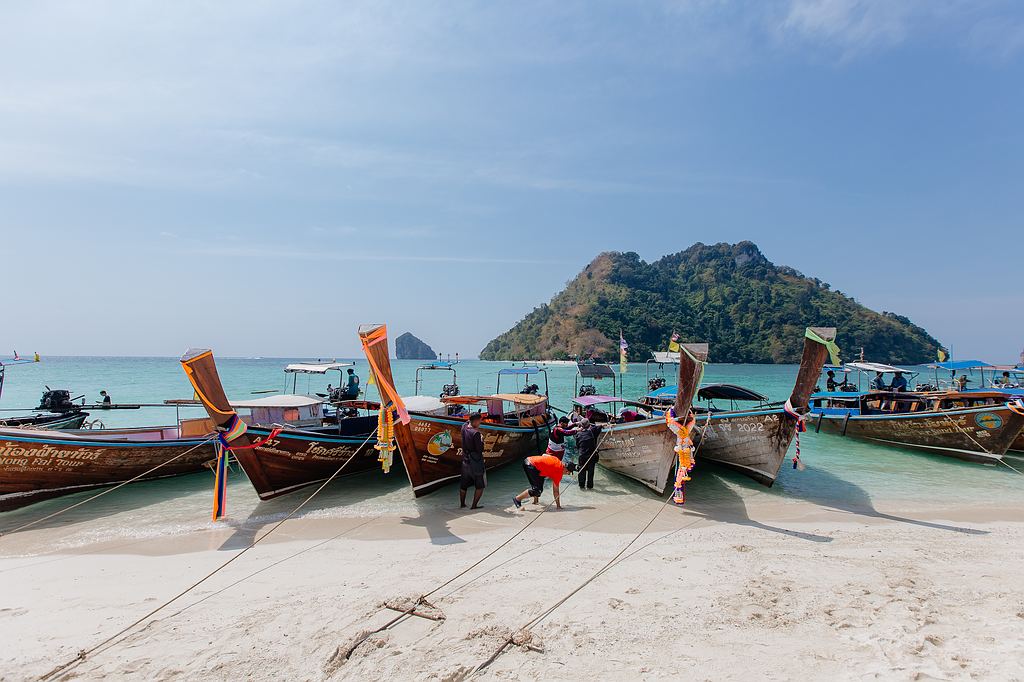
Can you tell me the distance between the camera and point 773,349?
4141 inches

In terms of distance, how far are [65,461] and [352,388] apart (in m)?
8.73

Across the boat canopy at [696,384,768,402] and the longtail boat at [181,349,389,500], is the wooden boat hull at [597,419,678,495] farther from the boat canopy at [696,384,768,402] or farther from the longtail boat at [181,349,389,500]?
the longtail boat at [181,349,389,500]

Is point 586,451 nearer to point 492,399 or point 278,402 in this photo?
point 492,399

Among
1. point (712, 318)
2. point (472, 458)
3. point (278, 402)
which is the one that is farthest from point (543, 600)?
point (712, 318)

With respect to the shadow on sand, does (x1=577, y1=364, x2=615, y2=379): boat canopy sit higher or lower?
higher

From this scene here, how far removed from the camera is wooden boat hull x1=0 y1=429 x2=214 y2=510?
9.12 m

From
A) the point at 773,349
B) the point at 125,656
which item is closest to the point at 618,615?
the point at 125,656

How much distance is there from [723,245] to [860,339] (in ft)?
158

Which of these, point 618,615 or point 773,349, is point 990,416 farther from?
point 773,349

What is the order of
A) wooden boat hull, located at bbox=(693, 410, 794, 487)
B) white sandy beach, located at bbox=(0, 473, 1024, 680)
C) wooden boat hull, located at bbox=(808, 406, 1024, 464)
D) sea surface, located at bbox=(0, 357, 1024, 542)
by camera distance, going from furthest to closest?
wooden boat hull, located at bbox=(808, 406, 1024, 464) → wooden boat hull, located at bbox=(693, 410, 794, 487) → sea surface, located at bbox=(0, 357, 1024, 542) → white sandy beach, located at bbox=(0, 473, 1024, 680)

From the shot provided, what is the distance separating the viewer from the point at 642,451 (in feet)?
33.7

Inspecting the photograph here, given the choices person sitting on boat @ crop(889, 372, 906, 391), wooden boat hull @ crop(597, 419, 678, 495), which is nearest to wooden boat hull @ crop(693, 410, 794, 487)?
wooden boat hull @ crop(597, 419, 678, 495)

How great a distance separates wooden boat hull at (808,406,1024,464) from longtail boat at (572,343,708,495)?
9793 millimetres

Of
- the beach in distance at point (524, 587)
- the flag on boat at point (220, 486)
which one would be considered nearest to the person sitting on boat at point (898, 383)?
the beach in distance at point (524, 587)
